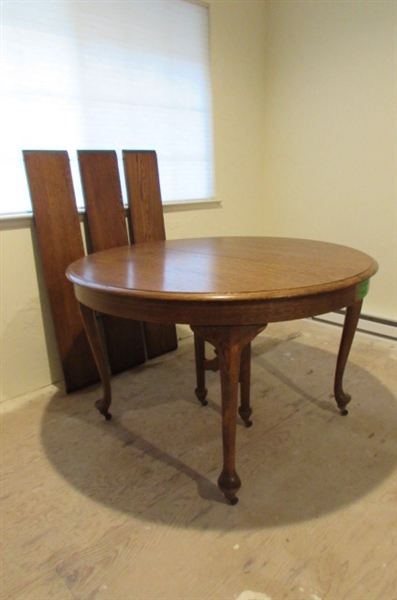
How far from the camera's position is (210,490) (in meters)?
1.25

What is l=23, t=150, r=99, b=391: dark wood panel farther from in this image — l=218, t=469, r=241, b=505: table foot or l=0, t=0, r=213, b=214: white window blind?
l=218, t=469, r=241, b=505: table foot

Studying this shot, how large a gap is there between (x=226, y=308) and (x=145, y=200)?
1.33m

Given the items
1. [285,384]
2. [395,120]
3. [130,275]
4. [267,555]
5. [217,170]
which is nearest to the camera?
[267,555]

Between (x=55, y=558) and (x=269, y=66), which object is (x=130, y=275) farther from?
(x=269, y=66)

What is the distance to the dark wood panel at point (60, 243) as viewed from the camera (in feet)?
5.55

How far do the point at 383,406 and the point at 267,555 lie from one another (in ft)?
3.09

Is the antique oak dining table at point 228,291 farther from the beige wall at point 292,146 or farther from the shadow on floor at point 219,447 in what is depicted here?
the beige wall at point 292,146

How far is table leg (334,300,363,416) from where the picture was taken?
1.43 m

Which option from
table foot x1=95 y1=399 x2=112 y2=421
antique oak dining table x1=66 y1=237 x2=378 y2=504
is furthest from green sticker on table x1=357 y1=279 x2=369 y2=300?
table foot x1=95 y1=399 x2=112 y2=421

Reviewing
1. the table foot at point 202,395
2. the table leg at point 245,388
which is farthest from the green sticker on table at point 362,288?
the table foot at point 202,395

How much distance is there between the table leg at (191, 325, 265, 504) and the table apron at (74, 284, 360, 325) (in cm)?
5

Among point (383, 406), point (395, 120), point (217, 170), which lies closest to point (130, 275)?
point (383, 406)

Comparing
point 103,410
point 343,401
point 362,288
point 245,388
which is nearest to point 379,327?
point 343,401

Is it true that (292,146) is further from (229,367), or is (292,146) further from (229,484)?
(229,484)
